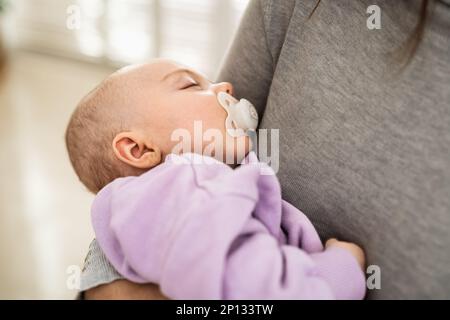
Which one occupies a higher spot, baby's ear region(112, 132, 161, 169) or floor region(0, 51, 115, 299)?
baby's ear region(112, 132, 161, 169)

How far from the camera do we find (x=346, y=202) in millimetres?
762

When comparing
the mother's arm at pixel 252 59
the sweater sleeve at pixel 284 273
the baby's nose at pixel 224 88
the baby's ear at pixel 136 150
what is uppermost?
the mother's arm at pixel 252 59

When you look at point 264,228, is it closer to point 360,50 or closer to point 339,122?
point 339,122

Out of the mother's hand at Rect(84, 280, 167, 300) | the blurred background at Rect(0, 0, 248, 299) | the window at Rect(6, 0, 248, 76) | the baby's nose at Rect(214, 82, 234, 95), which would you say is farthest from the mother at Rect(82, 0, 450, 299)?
the window at Rect(6, 0, 248, 76)

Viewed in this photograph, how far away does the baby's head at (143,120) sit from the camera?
91 cm

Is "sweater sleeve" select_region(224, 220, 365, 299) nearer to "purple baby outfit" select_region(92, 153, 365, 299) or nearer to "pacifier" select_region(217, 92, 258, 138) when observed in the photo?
"purple baby outfit" select_region(92, 153, 365, 299)

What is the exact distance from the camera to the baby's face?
2.97 ft

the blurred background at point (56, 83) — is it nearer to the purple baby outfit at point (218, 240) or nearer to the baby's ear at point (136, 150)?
the baby's ear at point (136, 150)

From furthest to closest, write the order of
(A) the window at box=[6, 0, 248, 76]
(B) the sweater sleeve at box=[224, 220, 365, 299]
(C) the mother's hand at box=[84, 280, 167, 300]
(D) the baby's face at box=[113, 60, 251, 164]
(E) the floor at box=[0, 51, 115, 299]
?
(A) the window at box=[6, 0, 248, 76]
(E) the floor at box=[0, 51, 115, 299]
(D) the baby's face at box=[113, 60, 251, 164]
(C) the mother's hand at box=[84, 280, 167, 300]
(B) the sweater sleeve at box=[224, 220, 365, 299]

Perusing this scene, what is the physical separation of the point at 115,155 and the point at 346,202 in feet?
1.46

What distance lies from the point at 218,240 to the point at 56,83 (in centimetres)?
276

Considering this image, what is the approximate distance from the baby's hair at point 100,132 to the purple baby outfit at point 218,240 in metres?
0.16

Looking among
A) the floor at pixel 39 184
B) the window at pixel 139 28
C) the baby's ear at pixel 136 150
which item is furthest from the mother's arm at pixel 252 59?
the window at pixel 139 28

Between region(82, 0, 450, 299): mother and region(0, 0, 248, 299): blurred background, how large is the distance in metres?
1.31
